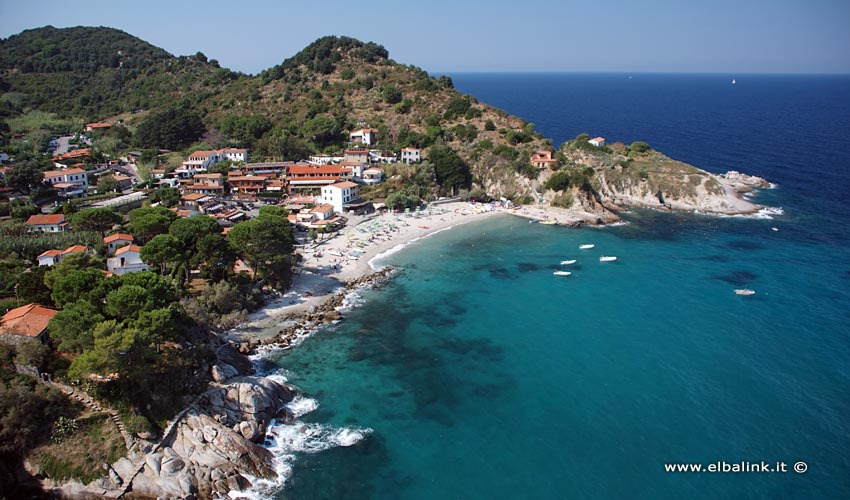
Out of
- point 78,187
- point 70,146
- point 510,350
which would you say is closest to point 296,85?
point 70,146

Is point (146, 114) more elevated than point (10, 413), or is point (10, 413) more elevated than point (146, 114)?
point (146, 114)

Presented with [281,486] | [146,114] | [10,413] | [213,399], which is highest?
[146,114]

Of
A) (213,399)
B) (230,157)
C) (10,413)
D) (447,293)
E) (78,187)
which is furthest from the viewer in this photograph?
(230,157)

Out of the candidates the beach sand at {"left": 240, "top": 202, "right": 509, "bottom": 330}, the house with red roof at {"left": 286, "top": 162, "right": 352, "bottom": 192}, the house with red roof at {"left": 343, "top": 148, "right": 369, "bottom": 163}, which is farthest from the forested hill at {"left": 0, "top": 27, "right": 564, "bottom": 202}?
the house with red roof at {"left": 286, "top": 162, "right": 352, "bottom": 192}

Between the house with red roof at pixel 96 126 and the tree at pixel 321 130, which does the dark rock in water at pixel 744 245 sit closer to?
the tree at pixel 321 130

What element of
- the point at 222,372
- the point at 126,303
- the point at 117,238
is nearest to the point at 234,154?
the point at 117,238

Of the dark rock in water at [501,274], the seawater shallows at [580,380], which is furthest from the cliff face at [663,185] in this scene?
the dark rock in water at [501,274]

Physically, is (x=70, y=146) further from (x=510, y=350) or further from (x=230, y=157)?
(x=510, y=350)

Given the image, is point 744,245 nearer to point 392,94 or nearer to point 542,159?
point 542,159
